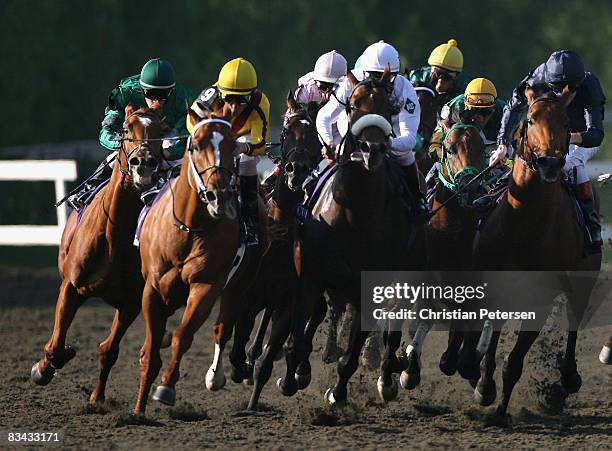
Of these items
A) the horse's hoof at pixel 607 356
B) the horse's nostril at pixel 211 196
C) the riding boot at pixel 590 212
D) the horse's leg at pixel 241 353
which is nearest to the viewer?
the horse's nostril at pixel 211 196

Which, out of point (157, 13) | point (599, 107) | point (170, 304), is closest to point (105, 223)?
point (170, 304)

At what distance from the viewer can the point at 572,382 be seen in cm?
1009

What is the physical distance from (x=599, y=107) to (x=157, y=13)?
15114mm

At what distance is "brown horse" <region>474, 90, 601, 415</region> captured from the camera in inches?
357

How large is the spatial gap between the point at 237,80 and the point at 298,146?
891 mm

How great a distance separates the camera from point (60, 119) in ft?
72.2

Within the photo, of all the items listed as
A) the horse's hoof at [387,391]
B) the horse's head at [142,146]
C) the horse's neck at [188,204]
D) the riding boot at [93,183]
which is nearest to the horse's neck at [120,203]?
the horse's head at [142,146]

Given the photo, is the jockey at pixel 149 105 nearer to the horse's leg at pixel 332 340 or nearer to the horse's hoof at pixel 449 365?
the horse's leg at pixel 332 340

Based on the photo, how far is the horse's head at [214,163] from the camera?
335 inches

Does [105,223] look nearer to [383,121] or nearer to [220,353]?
[220,353]

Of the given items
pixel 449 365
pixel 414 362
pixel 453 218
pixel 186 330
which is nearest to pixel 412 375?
pixel 414 362

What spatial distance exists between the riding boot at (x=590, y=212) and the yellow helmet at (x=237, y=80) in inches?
98.5

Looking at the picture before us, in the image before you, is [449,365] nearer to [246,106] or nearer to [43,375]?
[246,106]

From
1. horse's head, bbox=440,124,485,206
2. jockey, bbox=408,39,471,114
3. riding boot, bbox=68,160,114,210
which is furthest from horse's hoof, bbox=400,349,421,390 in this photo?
jockey, bbox=408,39,471,114
